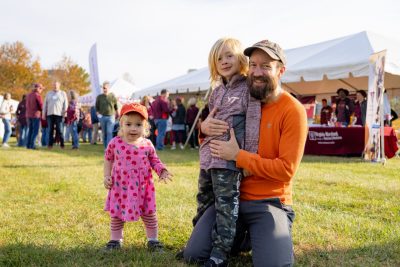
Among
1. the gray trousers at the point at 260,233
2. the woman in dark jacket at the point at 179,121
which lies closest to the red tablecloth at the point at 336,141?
the woman in dark jacket at the point at 179,121

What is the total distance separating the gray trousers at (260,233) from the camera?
8.34 ft

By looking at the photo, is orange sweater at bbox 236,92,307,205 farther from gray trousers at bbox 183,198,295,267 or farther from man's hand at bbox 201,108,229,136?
man's hand at bbox 201,108,229,136

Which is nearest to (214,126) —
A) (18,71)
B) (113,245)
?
(113,245)

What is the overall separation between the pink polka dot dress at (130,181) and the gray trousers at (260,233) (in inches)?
18.0

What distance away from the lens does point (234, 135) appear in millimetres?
2686

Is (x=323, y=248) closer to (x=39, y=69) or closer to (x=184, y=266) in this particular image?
(x=184, y=266)

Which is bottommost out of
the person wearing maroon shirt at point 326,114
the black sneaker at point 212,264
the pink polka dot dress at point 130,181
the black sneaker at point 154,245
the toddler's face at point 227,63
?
the black sneaker at point 154,245

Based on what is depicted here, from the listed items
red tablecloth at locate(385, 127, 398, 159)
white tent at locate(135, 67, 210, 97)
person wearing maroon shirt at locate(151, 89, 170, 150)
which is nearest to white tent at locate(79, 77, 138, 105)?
white tent at locate(135, 67, 210, 97)

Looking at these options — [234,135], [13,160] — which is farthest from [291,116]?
[13,160]

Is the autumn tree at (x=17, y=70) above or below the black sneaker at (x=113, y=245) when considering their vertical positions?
above

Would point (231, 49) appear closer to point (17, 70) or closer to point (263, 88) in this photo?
point (263, 88)

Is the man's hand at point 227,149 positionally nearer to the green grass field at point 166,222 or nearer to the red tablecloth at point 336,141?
the green grass field at point 166,222

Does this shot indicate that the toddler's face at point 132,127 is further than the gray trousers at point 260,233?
Yes

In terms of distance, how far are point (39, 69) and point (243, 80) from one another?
131 feet
